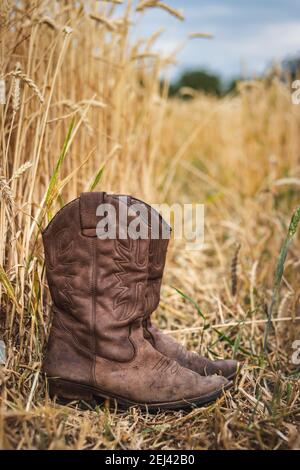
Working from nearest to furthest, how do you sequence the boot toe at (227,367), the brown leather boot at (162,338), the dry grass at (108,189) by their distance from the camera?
the dry grass at (108,189), the brown leather boot at (162,338), the boot toe at (227,367)

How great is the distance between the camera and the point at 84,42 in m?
1.95

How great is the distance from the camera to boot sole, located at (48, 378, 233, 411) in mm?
1391

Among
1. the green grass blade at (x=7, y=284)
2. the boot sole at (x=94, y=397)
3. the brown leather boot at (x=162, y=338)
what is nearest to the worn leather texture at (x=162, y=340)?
the brown leather boot at (x=162, y=338)

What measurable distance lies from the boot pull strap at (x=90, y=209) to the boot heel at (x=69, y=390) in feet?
1.23

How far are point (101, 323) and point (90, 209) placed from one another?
0.28 metres

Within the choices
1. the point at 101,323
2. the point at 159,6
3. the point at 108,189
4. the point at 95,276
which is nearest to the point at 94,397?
the point at 101,323

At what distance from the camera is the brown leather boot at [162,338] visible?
4.75ft

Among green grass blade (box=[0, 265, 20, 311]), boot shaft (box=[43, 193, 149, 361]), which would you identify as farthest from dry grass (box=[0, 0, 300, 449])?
boot shaft (box=[43, 193, 149, 361])

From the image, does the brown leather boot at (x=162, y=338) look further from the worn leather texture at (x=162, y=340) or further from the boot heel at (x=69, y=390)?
the boot heel at (x=69, y=390)

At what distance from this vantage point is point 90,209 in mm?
1337

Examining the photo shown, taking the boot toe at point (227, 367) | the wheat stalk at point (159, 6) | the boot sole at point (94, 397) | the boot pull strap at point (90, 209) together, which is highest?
the wheat stalk at point (159, 6)

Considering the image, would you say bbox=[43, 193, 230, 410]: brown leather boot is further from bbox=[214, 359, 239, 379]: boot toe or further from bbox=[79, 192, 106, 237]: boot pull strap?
bbox=[214, 359, 239, 379]: boot toe

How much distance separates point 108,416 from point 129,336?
196mm

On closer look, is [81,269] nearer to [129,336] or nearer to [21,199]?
[129,336]
